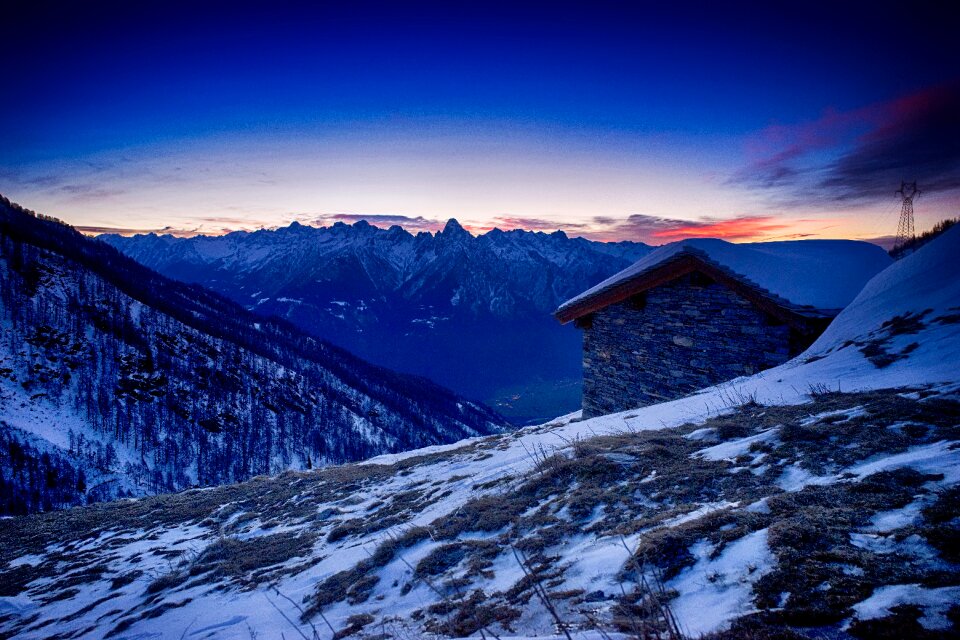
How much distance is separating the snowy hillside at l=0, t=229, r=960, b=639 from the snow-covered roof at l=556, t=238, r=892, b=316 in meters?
1.32

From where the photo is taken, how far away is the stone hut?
361 inches

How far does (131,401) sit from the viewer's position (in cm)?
6425

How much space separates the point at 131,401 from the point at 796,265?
82.4m

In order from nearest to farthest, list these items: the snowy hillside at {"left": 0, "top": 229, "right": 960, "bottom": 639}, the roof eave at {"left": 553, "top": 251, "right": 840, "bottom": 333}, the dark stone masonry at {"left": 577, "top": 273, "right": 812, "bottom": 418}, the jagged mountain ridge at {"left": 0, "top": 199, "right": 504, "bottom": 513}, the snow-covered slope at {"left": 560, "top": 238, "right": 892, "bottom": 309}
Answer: the snowy hillside at {"left": 0, "top": 229, "right": 960, "bottom": 639}
the roof eave at {"left": 553, "top": 251, "right": 840, "bottom": 333}
the snow-covered slope at {"left": 560, "top": 238, "right": 892, "bottom": 309}
the dark stone masonry at {"left": 577, "top": 273, "right": 812, "bottom": 418}
the jagged mountain ridge at {"left": 0, "top": 199, "right": 504, "bottom": 513}

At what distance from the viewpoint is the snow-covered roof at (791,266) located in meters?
9.22

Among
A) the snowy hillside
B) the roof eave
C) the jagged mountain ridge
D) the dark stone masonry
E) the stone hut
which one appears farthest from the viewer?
the jagged mountain ridge

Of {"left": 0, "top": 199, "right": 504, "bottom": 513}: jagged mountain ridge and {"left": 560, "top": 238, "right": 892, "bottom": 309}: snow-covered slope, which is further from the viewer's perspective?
{"left": 0, "top": 199, "right": 504, "bottom": 513}: jagged mountain ridge

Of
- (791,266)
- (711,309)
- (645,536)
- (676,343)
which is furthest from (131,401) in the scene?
(645,536)

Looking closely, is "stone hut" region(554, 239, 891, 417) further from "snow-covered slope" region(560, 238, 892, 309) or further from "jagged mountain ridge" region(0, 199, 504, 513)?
"jagged mountain ridge" region(0, 199, 504, 513)

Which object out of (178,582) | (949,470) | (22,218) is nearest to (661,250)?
(949,470)

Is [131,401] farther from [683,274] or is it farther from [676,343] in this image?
[683,274]

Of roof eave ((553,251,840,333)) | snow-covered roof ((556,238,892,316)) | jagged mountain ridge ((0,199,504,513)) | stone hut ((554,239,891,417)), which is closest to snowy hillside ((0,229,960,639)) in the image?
roof eave ((553,251,840,333))

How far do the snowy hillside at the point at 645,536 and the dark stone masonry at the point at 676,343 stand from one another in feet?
6.68

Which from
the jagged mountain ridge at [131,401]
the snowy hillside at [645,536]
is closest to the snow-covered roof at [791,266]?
the snowy hillside at [645,536]
